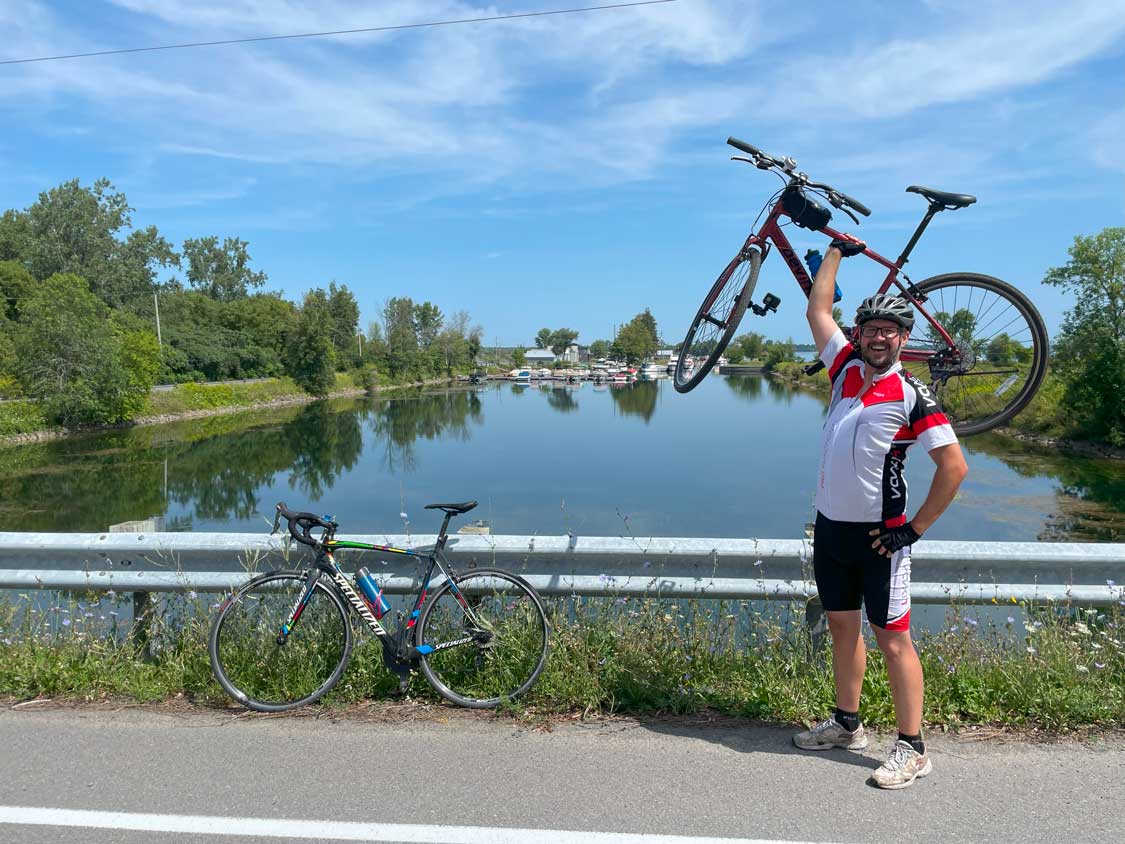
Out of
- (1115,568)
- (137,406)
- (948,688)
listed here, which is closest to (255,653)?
(948,688)

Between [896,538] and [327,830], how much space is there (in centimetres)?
245

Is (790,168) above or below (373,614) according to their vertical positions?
above

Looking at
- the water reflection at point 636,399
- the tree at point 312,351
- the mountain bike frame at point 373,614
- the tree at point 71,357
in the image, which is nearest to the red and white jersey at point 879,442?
the mountain bike frame at point 373,614

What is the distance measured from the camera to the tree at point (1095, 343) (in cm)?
3009

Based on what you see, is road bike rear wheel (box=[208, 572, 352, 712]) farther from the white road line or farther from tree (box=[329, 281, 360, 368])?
tree (box=[329, 281, 360, 368])

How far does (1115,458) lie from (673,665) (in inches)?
1785

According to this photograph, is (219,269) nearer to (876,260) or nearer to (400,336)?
(400,336)

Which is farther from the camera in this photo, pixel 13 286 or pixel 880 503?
pixel 13 286

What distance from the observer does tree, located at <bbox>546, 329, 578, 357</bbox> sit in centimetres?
17825

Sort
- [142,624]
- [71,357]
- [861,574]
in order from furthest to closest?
[71,357], [142,624], [861,574]

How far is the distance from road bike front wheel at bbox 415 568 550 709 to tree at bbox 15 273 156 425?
52.0 metres

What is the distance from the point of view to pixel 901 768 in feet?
10.8

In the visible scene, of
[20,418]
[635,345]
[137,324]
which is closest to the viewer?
[635,345]

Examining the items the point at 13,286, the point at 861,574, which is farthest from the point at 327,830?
the point at 13,286
